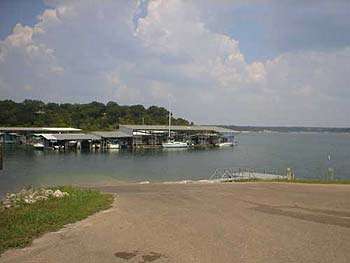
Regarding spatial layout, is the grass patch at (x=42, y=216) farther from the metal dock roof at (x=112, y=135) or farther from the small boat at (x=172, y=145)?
the small boat at (x=172, y=145)

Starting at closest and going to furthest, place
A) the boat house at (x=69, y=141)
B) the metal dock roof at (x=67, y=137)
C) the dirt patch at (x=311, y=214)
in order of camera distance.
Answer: the dirt patch at (x=311, y=214)
the metal dock roof at (x=67, y=137)
the boat house at (x=69, y=141)

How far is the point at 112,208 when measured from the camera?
1172 centimetres

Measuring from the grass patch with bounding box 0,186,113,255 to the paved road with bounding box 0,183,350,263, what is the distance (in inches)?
12.3

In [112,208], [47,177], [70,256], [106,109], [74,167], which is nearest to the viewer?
[70,256]

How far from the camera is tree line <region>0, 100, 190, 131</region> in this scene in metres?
90.4

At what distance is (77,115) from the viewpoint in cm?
9719

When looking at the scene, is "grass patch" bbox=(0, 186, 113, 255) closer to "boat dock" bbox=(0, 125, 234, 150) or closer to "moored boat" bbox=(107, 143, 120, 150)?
"boat dock" bbox=(0, 125, 234, 150)

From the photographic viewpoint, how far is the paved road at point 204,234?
7062 millimetres

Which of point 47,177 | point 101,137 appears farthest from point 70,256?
point 101,137

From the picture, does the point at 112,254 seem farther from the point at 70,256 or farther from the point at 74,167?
the point at 74,167

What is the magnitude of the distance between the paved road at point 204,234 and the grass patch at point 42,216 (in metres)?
0.31

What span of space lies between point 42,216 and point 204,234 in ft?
12.7

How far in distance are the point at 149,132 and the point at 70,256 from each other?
75560 mm

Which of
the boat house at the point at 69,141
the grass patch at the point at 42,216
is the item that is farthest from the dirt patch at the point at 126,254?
the boat house at the point at 69,141
